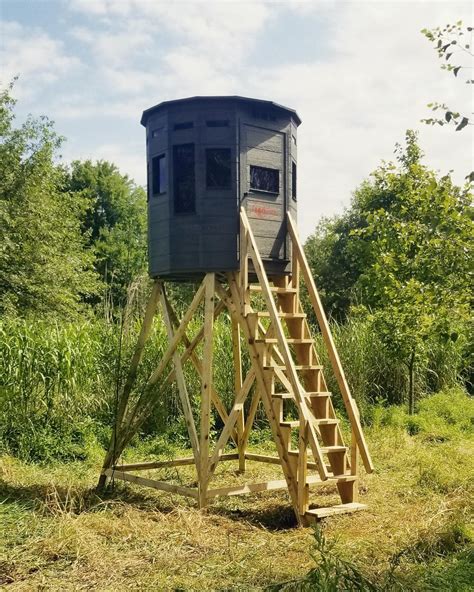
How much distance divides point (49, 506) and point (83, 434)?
4.06 m

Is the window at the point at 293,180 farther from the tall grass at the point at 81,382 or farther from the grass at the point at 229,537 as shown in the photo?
the grass at the point at 229,537

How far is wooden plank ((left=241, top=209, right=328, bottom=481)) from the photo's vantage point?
289 inches

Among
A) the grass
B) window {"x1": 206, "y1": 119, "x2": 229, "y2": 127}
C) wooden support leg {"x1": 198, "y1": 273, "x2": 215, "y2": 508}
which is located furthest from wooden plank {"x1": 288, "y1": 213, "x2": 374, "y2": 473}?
window {"x1": 206, "y1": 119, "x2": 229, "y2": 127}

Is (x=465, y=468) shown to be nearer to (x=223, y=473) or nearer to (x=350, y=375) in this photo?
(x=223, y=473)

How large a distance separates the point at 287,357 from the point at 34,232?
66.7 feet

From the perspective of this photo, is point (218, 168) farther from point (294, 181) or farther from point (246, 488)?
point (246, 488)

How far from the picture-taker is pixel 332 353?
28.1ft

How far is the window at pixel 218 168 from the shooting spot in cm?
881

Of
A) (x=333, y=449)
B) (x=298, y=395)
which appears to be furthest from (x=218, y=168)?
(x=333, y=449)

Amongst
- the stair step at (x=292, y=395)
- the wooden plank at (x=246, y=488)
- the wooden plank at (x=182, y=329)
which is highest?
the wooden plank at (x=182, y=329)

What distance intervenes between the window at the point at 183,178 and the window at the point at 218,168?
0.22 meters

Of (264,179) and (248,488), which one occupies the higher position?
(264,179)

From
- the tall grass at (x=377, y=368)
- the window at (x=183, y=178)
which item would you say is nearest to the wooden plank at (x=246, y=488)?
the window at (x=183, y=178)

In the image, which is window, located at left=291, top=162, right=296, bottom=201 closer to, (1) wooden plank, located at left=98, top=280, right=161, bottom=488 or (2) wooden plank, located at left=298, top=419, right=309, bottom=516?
(1) wooden plank, located at left=98, top=280, right=161, bottom=488
